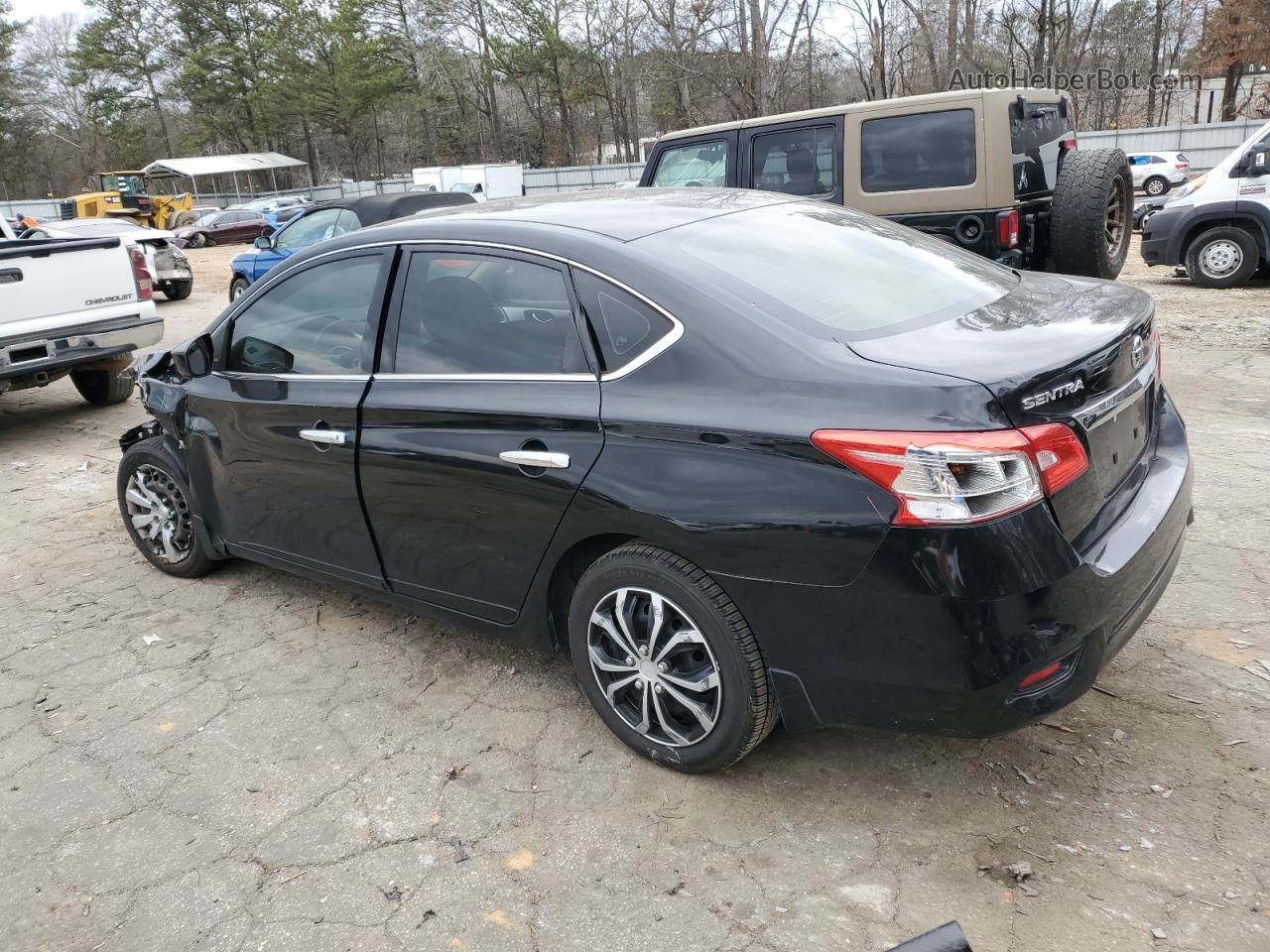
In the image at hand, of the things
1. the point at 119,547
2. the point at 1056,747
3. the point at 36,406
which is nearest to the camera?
the point at 1056,747

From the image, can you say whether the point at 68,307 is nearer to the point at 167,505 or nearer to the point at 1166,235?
the point at 167,505

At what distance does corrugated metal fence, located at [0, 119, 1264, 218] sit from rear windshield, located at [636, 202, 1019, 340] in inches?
752

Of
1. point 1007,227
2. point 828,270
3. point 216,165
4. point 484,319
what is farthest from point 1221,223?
point 216,165

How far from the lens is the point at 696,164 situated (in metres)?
8.66

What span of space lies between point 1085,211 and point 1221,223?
4902mm

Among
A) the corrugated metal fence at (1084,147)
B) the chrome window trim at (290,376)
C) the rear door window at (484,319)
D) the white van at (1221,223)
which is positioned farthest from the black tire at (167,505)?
the corrugated metal fence at (1084,147)

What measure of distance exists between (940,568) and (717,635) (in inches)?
25.1

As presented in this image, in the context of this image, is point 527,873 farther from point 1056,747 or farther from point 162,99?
point 162,99

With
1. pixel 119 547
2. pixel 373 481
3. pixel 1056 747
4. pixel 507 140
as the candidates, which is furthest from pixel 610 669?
pixel 507 140

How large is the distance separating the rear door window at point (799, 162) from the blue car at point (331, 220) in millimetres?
4144

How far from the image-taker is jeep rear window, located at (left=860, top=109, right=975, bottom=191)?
736 cm

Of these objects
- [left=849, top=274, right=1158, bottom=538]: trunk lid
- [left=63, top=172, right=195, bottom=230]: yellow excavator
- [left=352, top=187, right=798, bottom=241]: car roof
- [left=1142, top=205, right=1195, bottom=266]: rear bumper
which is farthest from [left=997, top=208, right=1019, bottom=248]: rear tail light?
[left=63, top=172, right=195, bottom=230]: yellow excavator

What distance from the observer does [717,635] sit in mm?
2629

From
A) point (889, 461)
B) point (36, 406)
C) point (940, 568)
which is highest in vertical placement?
point (889, 461)
